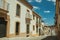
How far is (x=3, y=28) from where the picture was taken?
55.6ft

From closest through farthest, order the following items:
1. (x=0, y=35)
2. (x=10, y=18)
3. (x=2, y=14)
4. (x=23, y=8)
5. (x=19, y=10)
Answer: (x=2, y=14), (x=0, y=35), (x=10, y=18), (x=19, y=10), (x=23, y=8)

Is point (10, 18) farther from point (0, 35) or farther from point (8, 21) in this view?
point (0, 35)

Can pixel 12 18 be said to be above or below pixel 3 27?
above

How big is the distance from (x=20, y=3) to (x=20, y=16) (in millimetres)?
1817

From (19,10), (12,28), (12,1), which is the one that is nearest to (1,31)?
(12,28)

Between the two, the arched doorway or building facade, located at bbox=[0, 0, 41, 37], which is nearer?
building facade, located at bbox=[0, 0, 41, 37]

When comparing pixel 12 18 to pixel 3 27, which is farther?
pixel 12 18

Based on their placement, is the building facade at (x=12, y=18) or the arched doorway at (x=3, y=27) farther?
the arched doorway at (x=3, y=27)

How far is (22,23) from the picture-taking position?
22.9 meters

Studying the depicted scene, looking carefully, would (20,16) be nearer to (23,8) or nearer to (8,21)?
(23,8)

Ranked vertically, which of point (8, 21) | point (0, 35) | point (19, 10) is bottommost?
point (0, 35)

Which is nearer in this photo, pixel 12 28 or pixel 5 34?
pixel 5 34

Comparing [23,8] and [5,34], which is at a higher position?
[23,8]

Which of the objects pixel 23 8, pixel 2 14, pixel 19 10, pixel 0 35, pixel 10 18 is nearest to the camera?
pixel 2 14
